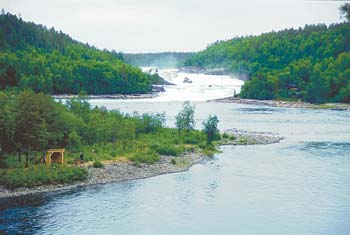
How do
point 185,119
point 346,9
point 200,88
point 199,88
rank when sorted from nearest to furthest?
1. point 346,9
2. point 185,119
3. point 200,88
4. point 199,88

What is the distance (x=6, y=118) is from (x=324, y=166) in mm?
18545

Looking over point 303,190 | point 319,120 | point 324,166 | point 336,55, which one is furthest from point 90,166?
point 336,55

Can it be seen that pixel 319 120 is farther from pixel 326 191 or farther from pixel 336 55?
pixel 336 55

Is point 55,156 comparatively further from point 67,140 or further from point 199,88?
point 199,88

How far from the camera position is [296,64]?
104 m

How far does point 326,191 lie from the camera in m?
27.3

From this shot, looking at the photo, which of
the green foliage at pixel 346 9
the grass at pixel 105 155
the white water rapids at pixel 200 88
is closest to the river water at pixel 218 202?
the grass at pixel 105 155

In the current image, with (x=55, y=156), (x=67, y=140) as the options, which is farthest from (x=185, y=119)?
(x=55, y=156)

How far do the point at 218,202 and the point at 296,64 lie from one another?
82.1 meters

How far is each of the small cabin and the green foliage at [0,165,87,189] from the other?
3.66 feet

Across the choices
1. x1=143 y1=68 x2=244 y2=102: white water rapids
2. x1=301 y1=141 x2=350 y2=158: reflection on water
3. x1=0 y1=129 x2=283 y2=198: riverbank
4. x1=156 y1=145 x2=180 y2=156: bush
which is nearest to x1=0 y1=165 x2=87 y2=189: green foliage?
x1=0 y1=129 x2=283 y2=198: riverbank

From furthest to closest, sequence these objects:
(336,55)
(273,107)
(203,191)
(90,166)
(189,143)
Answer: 1. (336,55)
2. (273,107)
3. (189,143)
4. (90,166)
5. (203,191)

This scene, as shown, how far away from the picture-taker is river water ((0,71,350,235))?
21.5 m

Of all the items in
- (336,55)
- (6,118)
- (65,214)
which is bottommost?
(65,214)
